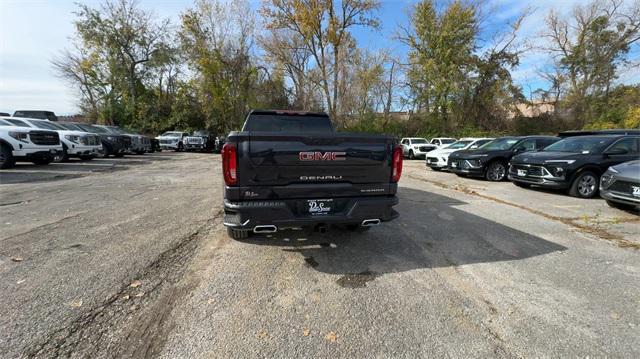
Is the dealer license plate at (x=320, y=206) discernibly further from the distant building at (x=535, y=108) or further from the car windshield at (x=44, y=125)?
the distant building at (x=535, y=108)

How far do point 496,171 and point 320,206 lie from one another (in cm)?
999

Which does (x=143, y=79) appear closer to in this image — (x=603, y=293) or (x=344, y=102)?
(x=344, y=102)

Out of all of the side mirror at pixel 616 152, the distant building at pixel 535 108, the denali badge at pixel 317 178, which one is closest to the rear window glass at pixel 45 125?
the denali badge at pixel 317 178

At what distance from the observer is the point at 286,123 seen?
18.6ft

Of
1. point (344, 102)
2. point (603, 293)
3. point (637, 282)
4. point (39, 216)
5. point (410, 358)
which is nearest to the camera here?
point (410, 358)

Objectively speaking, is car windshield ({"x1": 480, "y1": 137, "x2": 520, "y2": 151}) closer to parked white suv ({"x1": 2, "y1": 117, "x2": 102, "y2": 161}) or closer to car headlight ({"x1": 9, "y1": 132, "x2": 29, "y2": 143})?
car headlight ({"x1": 9, "y1": 132, "x2": 29, "y2": 143})

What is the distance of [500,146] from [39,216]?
43.8 feet

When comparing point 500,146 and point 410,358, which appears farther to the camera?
point 500,146

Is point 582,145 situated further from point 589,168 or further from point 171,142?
point 171,142

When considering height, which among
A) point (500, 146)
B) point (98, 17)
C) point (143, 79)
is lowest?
point (500, 146)

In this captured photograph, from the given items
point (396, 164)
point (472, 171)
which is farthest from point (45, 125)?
point (472, 171)

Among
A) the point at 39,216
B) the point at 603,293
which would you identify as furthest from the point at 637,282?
the point at 39,216

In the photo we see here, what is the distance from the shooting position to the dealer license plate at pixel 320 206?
11.7 feet

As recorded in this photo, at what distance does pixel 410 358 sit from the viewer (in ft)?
7.38
